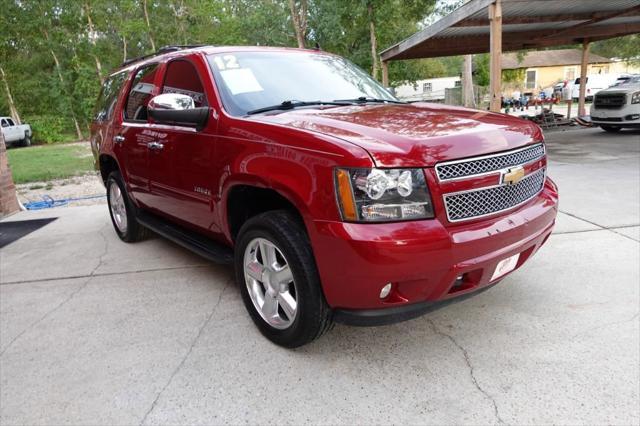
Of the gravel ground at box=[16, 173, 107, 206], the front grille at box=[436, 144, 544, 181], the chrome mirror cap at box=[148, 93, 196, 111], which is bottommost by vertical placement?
the gravel ground at box=[16, 173, 107, 206]

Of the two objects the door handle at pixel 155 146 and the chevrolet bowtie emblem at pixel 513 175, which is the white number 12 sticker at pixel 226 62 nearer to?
the door handle at pixel 155 146

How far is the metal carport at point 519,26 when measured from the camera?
9570 mm

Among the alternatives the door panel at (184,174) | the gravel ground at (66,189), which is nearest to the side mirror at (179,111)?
the door panel at (184,174)

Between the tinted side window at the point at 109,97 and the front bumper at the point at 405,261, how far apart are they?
365 cm

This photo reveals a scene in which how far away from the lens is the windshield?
3061 mm

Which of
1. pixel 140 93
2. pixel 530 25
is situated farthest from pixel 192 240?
pixel 530 25

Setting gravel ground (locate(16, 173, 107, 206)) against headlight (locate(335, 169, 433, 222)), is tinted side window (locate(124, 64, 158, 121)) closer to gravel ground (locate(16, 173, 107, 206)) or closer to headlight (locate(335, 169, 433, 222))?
headlight (locate(335, 169, 433, 222))

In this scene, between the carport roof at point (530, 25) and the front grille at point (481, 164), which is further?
the carport roof at point (530, 25)

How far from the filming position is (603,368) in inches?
94.3

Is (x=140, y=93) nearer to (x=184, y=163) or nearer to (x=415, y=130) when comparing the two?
(x=184, y=163)

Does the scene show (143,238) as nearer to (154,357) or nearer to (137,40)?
(154,357)

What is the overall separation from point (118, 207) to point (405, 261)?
4.18 metres

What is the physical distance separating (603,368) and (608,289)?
1.14 metres

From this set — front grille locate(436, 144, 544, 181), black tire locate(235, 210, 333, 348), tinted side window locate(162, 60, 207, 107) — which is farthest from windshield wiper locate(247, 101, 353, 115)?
front grille locate(436, 144, 544, 181)
